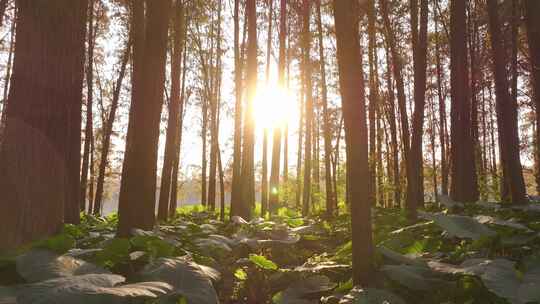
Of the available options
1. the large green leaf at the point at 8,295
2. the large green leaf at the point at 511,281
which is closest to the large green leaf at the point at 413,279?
the large green leaf at the point at 511,281

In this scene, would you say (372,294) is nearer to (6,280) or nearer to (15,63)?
(6,280)

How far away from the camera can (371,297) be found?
89.4 inches

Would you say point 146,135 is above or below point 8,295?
above

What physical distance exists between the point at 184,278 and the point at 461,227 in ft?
6.51

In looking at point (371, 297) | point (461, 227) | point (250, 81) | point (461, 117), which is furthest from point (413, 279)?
point (250, 81)

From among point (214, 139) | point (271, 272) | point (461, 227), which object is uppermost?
point (214, 139)

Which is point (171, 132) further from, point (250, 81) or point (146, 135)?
point (146, 135)

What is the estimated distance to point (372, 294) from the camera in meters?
2.30

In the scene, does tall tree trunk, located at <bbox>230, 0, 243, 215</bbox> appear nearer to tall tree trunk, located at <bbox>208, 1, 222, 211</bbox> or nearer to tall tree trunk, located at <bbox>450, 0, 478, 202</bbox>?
tall tree trunk, located at <bbox>208, 1, 222, 211</bbox>

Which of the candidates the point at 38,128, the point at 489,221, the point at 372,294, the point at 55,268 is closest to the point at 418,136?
the point at 489,221

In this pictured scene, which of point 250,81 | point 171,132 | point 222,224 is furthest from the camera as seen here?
point 250,81

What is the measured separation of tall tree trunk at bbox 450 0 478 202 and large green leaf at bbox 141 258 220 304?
648cm

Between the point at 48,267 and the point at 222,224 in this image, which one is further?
the point at 222,224

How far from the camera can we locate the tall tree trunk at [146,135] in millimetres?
4254
